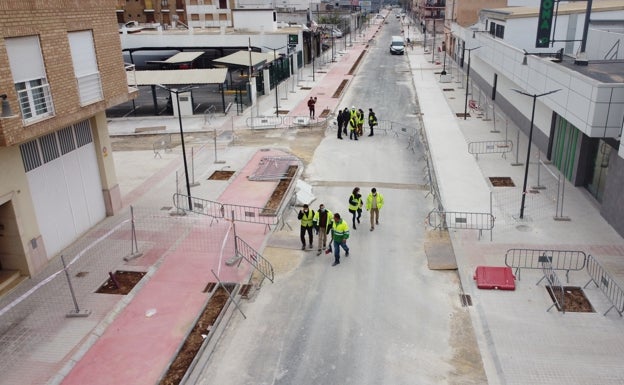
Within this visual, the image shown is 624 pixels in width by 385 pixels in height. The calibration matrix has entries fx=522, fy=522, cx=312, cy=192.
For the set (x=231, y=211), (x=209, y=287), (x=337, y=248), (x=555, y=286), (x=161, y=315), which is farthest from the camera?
(x=231, y=211)

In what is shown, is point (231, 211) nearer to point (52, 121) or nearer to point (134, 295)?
point (134, 295)

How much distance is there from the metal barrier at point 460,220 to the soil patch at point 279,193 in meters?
5.56

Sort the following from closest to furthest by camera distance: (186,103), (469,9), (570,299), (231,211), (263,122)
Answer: (570,299) < (231,211) < (263,122) < (186,103) < (469,9)

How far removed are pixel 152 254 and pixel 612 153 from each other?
15.3 metres

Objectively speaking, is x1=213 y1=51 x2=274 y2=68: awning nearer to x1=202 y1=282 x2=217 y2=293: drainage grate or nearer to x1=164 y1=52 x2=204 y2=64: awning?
x1=164 y1=52 x2=204 y2=64: awning

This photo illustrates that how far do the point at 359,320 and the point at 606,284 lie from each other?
6.34m

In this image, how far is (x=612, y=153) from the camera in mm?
17406

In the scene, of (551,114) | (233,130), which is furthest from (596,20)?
(233,130)

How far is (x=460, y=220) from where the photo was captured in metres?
17.3

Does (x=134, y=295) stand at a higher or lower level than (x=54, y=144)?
lower

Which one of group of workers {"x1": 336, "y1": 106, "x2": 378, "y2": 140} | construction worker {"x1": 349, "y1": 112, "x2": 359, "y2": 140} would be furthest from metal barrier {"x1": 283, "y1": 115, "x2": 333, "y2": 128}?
construction worker {"x1": 349, "y1": 112, "x2": 359, "y2": 140}

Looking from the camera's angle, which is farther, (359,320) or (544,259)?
(544,259)

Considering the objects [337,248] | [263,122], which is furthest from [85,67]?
[263,122]

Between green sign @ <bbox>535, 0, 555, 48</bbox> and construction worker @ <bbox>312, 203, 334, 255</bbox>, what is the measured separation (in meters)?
16.5
